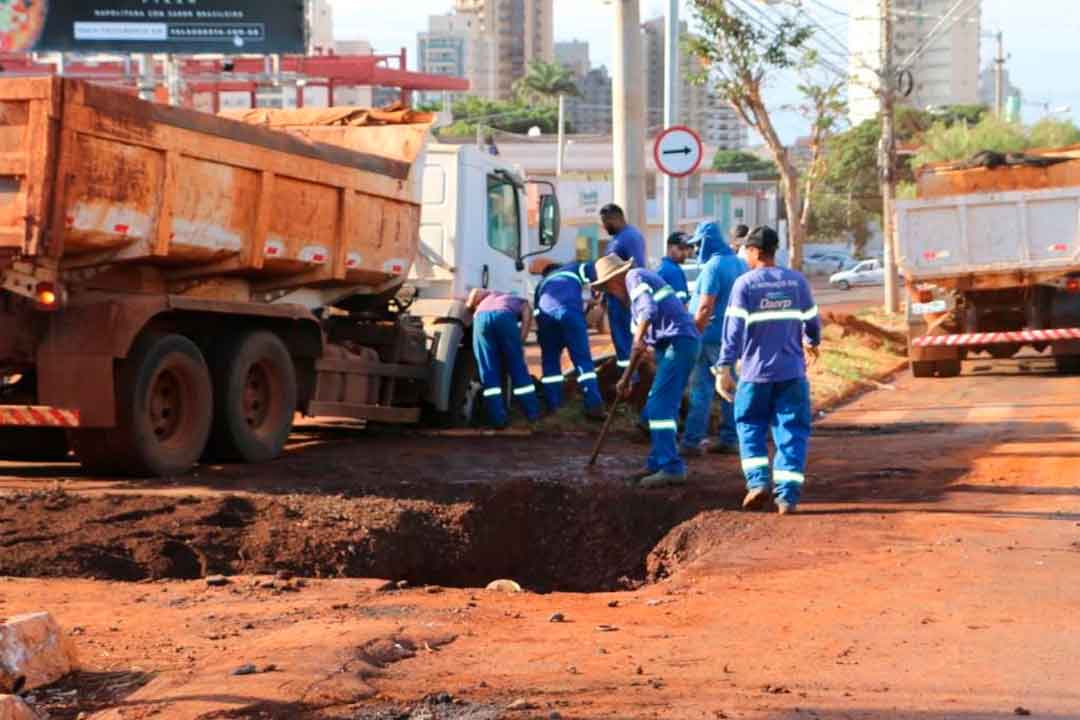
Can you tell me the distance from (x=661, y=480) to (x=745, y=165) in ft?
344

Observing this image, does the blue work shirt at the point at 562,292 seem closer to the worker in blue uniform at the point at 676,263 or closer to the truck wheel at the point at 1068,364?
the worker in blue uniform at the point at 676,263

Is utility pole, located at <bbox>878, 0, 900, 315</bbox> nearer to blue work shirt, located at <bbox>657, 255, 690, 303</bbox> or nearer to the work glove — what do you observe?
blue work shirt, located at <bbox>657, 255, 690, 303</bbox>

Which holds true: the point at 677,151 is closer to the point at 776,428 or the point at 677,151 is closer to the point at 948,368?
the point at 948,368

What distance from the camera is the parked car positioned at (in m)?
79.4

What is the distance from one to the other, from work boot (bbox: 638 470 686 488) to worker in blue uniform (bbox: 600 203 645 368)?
411 cm

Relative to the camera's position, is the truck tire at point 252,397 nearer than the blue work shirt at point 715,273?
Yes

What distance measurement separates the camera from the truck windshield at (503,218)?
1662 centimetres

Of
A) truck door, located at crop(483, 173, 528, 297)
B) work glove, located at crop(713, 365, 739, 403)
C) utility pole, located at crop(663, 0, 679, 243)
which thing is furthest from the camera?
utility pole, located at crop(663, 0, 679, 243)

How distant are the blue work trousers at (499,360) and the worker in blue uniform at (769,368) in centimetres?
448

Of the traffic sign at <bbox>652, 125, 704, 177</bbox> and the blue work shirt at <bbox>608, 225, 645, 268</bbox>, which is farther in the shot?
the traffic sign at <bbox>652, 125, 704, 177</bbox>

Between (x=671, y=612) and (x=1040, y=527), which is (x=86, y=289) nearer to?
(x=671, y=612)

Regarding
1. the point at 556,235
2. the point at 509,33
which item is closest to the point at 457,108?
the point at 509,33

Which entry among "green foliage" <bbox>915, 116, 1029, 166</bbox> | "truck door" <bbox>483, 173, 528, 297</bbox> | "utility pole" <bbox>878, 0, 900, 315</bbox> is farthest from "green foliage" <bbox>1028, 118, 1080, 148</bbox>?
"truck door" <bbox>483, 173, 528, 297</bbox>

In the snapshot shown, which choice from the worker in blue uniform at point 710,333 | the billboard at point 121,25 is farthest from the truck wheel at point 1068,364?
the billboard at point 121,25
